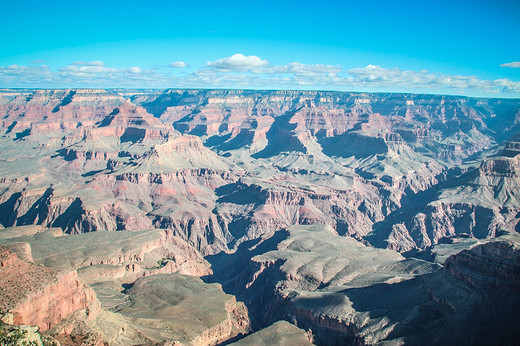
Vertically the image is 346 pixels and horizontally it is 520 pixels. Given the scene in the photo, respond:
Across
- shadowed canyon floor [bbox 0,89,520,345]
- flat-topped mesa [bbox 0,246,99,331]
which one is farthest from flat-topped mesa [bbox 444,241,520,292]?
flat-topped mesa [bbox 0,246,99,331]

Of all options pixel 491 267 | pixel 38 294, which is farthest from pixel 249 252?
pixel 38 294

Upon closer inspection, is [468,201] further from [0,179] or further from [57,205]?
[0,179]

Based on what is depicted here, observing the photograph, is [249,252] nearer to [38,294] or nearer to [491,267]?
[491,267]

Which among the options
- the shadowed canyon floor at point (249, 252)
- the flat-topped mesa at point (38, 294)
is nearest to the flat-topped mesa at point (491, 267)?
the shadowed canyon floor at point (249, 252)

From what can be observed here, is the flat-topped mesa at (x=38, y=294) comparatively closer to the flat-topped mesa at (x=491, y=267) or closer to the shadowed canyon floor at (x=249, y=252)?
the shadowed canyon floor at (x=249, y=252)

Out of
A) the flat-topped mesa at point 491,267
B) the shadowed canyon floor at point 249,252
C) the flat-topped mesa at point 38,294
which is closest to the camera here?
the flat-topped mesa at point 38,294

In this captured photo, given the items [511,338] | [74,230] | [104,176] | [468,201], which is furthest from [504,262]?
[104,176]

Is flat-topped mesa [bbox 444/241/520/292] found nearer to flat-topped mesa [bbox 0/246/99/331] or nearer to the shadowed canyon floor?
the shadowed canyon floor

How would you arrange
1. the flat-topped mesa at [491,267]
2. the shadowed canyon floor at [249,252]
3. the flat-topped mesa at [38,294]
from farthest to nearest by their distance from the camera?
the flat-topped mesa at [491,267] → the shadowed canyon floor at [249,252] → the flat-topped mesa at [38,294]

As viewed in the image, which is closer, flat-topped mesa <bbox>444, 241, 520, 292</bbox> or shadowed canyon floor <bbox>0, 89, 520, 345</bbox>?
A: shadowed canyon floor <bbox>0, 89, 520, 345</bbox>
